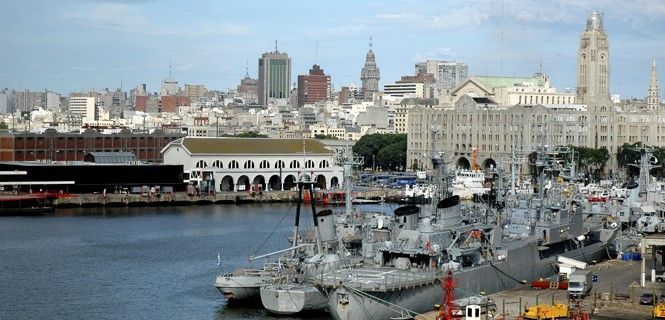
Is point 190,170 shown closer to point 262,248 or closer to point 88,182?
point 88,182

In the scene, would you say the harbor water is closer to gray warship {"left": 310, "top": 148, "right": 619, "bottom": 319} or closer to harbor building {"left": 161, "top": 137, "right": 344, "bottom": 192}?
gray warship {"left": 310, "top": 148, "right": 619, "bottom": 319}

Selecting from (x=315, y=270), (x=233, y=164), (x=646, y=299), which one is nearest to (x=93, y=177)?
(x=233, y=164)

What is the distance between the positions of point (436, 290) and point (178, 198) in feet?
142

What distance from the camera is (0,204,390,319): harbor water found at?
32.9 m

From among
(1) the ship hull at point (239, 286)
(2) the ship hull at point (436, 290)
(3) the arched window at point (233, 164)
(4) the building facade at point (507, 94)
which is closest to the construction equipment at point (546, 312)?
(2) the ship hull at point (436, 290)

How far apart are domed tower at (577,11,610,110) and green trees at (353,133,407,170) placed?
53.0 feet

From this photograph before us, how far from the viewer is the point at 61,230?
53.3 meters

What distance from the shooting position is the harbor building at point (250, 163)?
7712cm

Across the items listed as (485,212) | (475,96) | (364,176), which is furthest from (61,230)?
(475,96)

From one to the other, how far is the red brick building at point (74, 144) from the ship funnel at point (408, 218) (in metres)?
54.3

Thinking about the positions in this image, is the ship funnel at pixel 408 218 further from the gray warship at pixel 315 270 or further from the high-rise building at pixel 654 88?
the high-rise building at pixel 654 88

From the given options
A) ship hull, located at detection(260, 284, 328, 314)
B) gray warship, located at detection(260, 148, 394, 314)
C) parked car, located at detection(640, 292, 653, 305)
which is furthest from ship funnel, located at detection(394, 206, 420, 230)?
parked car, located at detection(640, 292, 653, 305)

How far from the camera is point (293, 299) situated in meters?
30.9

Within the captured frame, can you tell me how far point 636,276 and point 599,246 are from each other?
618 centimetres
